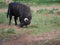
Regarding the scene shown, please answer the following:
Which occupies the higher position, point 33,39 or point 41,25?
point 33,39

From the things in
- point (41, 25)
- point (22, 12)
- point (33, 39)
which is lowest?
point (41, 25)

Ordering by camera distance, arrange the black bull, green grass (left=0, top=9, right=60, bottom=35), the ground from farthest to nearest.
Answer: the black bull, green grass (left=0, top=9, right=60, bottom=35), the ground

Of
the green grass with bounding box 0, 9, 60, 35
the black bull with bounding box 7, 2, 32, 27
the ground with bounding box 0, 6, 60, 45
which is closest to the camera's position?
the ground with bounding box 0, 6, 60, 45

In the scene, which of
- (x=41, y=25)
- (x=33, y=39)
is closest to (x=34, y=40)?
(x=33, y=39)

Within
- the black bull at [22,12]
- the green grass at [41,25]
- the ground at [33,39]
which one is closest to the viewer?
the ground at [33,39]

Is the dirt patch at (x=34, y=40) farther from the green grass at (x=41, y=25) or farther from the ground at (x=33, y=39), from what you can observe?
the green grass at (x=41, y=25)

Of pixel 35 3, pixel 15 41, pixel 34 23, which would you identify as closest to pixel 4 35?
pixel 15 41

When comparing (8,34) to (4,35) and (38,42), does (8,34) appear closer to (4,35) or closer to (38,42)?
(4,35)

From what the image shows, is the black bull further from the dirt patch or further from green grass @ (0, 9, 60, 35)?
the dirt patch

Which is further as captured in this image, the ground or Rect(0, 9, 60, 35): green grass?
Rect(0, 9, 60, 35): green grass

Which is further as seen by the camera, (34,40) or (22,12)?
(22,12)

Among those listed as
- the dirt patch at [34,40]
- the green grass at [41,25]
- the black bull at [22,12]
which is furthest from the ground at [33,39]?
the black bull at [22,12]

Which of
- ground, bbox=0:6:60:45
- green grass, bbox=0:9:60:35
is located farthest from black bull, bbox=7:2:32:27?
ground, bbox=0:6:60:45

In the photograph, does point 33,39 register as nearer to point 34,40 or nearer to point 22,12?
point 34,40
